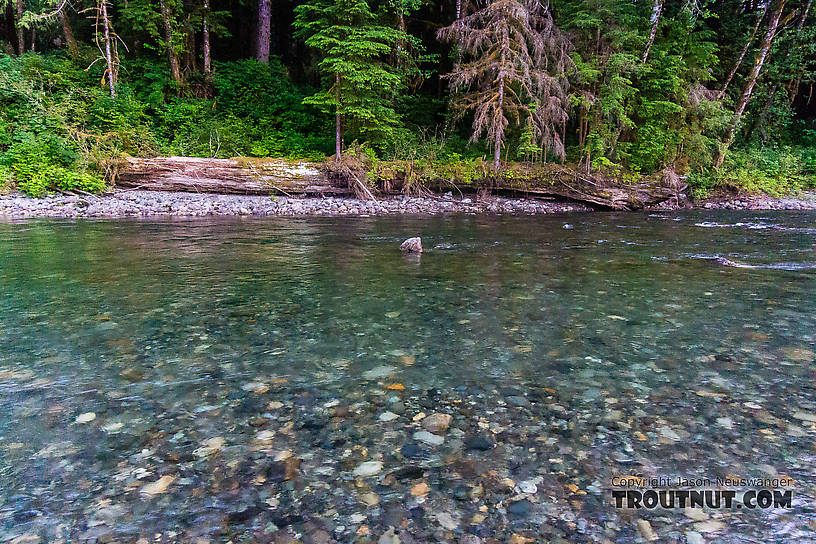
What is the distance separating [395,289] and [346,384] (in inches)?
110

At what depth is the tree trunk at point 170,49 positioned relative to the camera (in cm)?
2106

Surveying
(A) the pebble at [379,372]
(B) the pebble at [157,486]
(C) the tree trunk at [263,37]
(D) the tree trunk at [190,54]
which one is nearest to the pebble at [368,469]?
(B) the pebble at [157,486]

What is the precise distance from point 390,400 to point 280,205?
531 inches

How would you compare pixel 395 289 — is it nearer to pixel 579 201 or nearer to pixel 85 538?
pixel 85 538

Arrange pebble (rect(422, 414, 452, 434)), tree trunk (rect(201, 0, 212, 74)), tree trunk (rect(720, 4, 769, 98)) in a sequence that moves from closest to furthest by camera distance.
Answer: pebble (rect(422, 414, 452, 434))
tree trunk (rect(720, 4, 769, 98))
tree trunk (rect(201, 0, 212, 74))

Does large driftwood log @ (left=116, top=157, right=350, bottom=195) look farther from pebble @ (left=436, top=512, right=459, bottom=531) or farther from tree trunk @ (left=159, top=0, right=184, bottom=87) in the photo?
pebble @ (left=436, top=512, right=459, bottom=531)

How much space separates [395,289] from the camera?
5.98 m

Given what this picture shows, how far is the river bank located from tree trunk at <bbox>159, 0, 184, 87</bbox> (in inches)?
379

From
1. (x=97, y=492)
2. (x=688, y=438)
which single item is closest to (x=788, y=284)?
(x=688, y=438)

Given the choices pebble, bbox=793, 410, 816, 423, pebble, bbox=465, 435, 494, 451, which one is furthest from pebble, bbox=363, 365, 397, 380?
pebble, bbox=793, 410, 816, 423

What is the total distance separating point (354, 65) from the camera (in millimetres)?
16734

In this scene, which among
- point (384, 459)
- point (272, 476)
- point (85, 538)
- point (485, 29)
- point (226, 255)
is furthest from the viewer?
point (485, 29)

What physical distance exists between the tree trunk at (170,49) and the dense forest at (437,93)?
0.09 meters

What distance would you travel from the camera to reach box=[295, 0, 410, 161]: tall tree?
1675 centimetres
